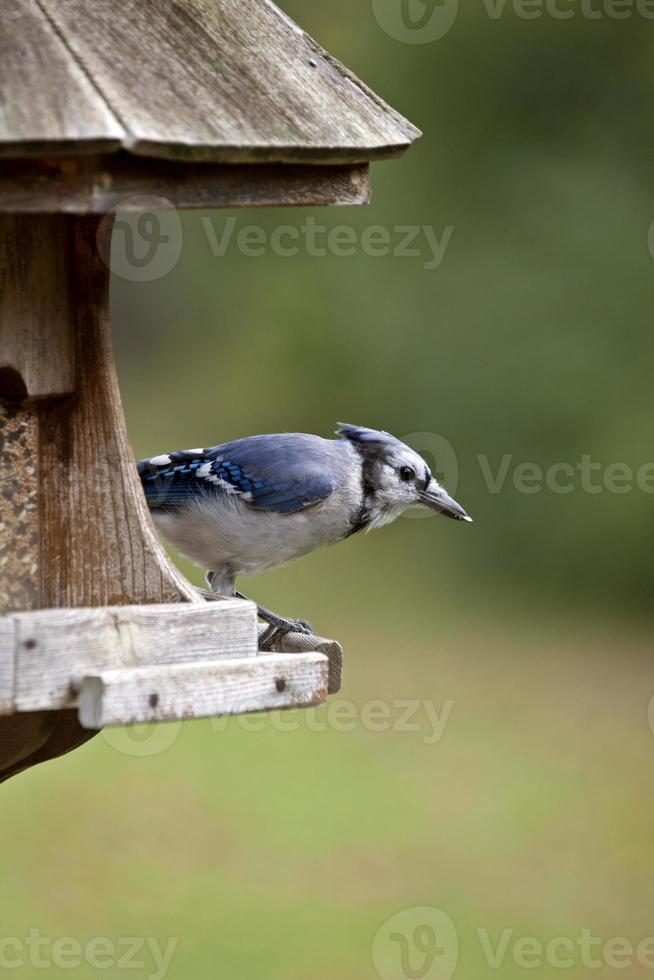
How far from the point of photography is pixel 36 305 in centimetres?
288

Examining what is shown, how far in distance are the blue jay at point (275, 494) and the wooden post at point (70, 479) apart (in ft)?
4.50

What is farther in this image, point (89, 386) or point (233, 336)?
point (233, 336)

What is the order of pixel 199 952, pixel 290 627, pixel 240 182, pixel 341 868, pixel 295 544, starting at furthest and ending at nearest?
pixel 341 868
pixel 199 952
pixel 295 544
pixel 290 627
pixel 240 182

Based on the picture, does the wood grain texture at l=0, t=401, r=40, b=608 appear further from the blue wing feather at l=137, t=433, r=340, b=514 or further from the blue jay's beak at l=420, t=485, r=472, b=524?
the blue jay's beak at l=420, t=485, r=472, b=524

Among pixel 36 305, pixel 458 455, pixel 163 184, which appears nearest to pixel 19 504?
Answer: pixel 36 305

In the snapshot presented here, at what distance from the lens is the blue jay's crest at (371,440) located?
4.59 m

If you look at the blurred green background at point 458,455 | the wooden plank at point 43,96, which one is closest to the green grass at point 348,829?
the blurred green background at point 458,455

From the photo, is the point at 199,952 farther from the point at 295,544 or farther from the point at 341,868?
the point at 295,544

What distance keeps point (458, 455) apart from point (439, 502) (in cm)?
707

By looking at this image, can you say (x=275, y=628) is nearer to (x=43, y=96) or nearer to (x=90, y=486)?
(x=90, y=486)

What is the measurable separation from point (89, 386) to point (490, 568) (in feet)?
33.3

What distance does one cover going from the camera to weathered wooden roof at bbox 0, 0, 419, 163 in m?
2.32

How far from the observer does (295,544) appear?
4645 mm

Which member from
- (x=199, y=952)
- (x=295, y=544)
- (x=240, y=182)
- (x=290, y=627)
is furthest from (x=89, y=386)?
(x=199, y=952)
